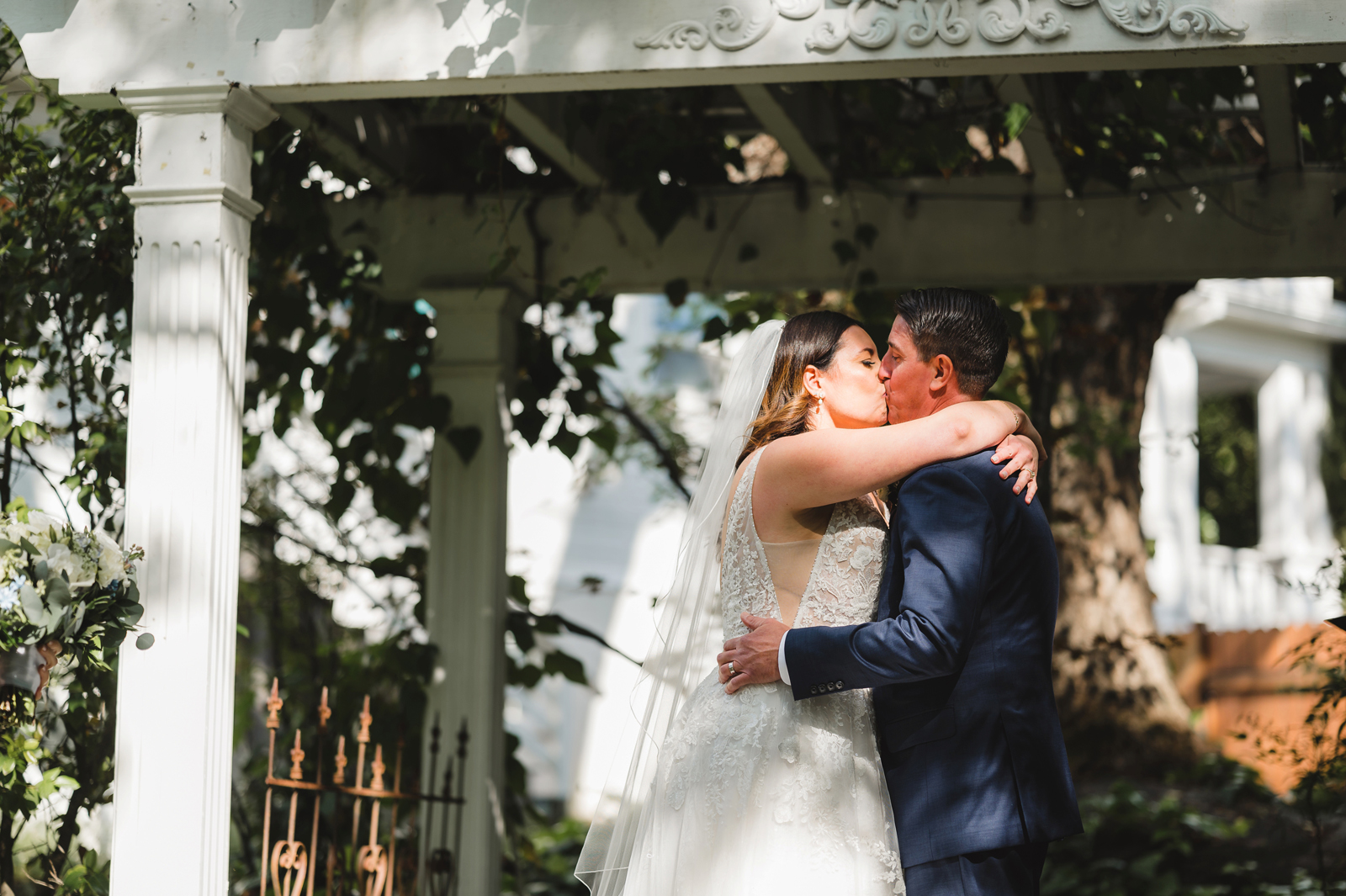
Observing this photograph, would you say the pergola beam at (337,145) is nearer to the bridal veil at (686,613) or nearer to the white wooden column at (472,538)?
the white wooden column at (472,538)

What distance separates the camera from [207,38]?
3426 millimetres

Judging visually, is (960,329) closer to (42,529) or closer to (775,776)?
(775,776)

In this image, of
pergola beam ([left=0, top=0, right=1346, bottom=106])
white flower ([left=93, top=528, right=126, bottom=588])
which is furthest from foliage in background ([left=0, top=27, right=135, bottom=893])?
white flower ([left=93, top=528, right=126, bottom=588])

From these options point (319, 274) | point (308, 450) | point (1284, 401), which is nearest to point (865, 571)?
point (319, 274)

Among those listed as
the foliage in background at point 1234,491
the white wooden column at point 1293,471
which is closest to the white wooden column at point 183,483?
the white wooden column at point 1293,471

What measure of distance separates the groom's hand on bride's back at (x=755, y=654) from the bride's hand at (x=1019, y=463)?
0.57 meters

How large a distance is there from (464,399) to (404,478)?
2.11 feet

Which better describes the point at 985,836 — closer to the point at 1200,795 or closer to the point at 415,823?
the point at 415,823

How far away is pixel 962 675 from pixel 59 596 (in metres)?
2.20

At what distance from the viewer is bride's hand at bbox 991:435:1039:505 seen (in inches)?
106

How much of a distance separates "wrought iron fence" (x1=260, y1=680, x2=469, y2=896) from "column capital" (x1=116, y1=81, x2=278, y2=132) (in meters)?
1.60

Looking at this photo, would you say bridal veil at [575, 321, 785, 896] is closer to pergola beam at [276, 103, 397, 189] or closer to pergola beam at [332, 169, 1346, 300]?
pergola beam at [276, 103, 397, 189]

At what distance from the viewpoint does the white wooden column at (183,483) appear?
321 cm

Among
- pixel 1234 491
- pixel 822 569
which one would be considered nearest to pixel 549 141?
pixel 822 569
